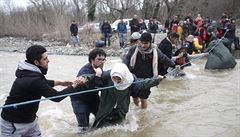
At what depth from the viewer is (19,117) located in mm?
4012

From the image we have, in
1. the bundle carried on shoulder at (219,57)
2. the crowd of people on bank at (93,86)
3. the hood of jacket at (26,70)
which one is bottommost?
the bundle carried on shoulder at (219,57)

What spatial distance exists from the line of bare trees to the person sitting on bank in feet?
69.7

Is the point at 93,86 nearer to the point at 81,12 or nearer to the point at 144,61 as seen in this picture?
the point at 144,61

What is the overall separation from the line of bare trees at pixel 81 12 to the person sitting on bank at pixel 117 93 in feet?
69.7

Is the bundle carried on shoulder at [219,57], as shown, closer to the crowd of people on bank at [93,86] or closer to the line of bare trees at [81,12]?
the crowd of people on bank at [93,86]

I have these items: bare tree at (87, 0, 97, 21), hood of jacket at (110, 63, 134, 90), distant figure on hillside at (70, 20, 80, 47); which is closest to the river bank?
distant figure on hillside at (70, 20, 80, 47)

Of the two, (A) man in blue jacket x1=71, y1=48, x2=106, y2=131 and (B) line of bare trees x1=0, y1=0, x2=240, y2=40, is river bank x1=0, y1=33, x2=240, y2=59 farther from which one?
(A) man in blue jacket x1=71, y1=48, x2=106, y2=131

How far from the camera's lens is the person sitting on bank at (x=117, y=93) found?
551cm

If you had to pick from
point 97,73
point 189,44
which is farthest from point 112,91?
point 189,44

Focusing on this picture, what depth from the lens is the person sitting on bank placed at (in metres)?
5.51

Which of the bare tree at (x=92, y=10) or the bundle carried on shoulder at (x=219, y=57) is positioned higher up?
the bare tree at (x=92, y=10)

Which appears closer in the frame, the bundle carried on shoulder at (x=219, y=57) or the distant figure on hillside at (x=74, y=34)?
the bundle carried on shoulder at (x=219, y=57)

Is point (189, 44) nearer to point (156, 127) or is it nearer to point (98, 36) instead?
point (156, 127)

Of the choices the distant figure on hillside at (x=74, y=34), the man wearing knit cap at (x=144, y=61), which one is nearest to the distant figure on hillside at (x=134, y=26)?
the distant figure on hillside at (x=74, y=34)
